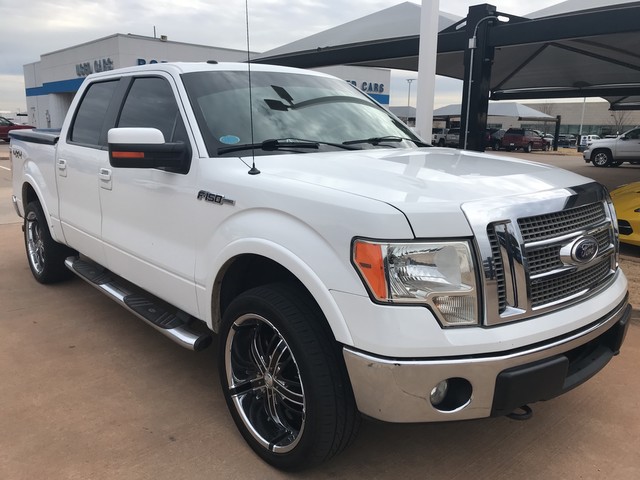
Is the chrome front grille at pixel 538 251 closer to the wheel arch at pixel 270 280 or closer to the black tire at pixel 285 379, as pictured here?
A: the wheel arch at pixel 270 280

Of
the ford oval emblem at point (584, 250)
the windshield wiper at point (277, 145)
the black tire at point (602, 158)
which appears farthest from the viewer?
the black tire at point (602, 158)

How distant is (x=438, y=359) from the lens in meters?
2.00

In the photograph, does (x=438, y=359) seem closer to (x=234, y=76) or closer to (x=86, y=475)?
(x=86, y=475)

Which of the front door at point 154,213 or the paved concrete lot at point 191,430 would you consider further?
the front door at point 154,213

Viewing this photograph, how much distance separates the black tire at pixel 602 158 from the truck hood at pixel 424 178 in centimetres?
2224

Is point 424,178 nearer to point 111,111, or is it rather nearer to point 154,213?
point 154,213

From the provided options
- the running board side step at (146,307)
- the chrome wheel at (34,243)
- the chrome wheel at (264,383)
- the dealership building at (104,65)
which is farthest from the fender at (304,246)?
the dealership building at (104,65)

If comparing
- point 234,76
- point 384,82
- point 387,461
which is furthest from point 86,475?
point 384,82

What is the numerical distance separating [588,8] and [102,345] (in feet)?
26.5

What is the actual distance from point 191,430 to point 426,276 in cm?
166

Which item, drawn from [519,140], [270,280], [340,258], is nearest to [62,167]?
[270,280]

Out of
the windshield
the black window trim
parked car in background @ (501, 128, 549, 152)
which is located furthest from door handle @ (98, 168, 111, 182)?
parked car in background @ (501, 128, 549, 152)

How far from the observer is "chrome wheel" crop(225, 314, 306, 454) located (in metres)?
2.52

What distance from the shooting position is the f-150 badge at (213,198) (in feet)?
8.74
